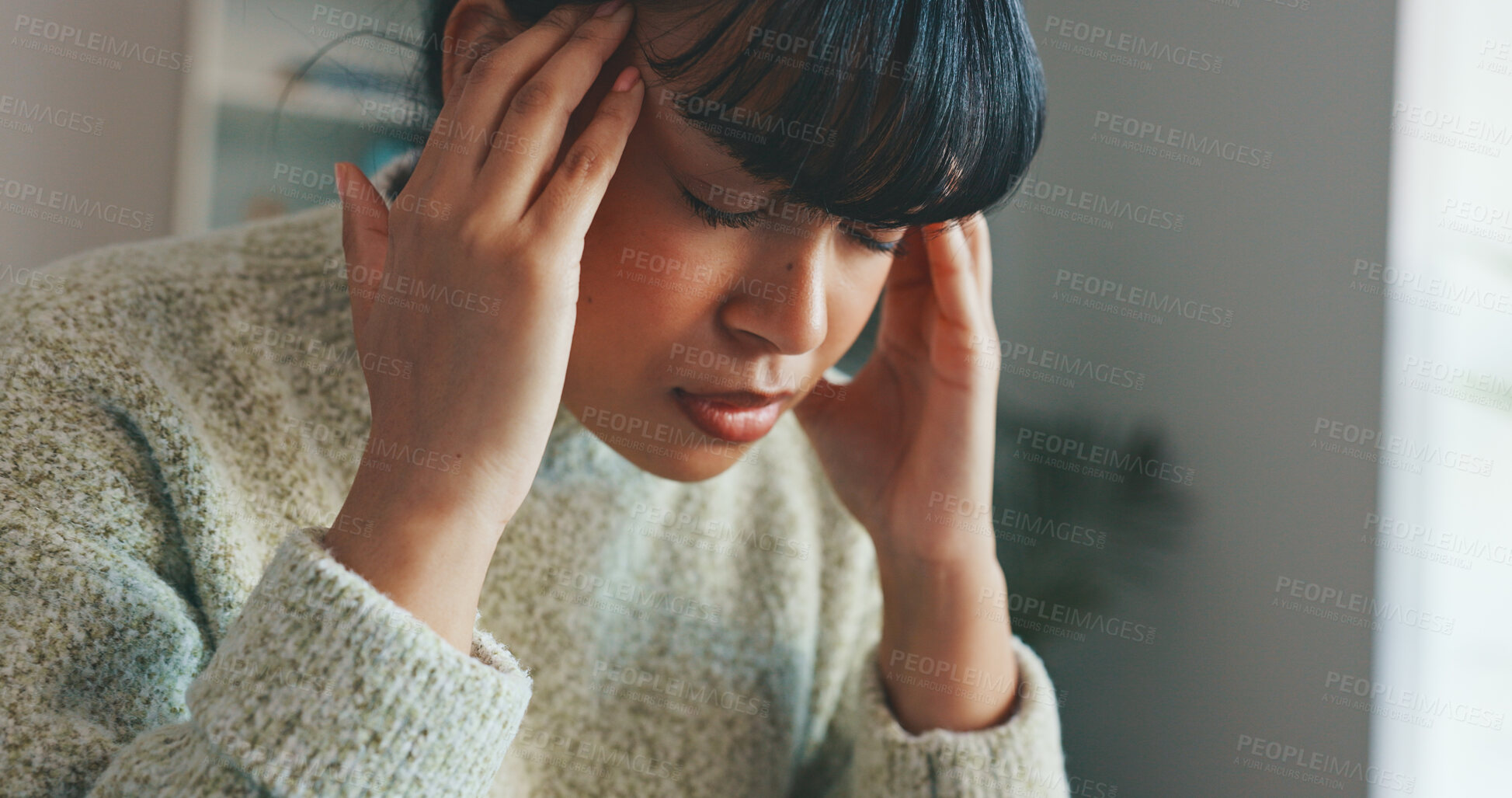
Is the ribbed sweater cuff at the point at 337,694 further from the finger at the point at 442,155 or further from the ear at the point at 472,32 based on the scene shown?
the ear at the point at 472,32

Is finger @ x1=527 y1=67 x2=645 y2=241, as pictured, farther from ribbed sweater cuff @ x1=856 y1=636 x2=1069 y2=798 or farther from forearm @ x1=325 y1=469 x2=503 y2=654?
ribbed sweater cuff @ x1=856 y1=636 x2=1069 y2=798

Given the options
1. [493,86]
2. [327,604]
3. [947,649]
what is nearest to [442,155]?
[493,86]

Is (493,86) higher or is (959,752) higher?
(493,86)

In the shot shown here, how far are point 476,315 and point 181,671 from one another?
31cm

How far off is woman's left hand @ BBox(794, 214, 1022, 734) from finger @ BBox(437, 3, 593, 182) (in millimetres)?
353

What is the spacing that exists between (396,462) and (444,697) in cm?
15

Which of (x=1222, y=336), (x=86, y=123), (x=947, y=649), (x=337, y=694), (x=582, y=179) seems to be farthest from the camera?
(x=1222, y=336)

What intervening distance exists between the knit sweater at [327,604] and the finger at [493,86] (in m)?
0.21

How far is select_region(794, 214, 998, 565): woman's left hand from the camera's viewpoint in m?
0.92

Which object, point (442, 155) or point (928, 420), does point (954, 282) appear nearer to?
point (928, 420)

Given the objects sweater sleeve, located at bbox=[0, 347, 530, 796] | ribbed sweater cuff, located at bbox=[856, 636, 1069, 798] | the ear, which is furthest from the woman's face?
ribbed sweater cuff, located at bbox=[856, 636, 1069, 798]

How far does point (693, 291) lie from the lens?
685 mm

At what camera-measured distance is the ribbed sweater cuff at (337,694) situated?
1.69 feet

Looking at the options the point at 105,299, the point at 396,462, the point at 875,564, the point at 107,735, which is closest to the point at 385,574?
the point at 396,462
